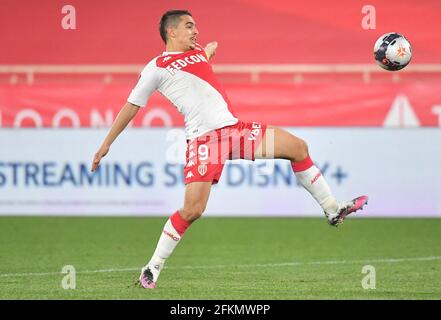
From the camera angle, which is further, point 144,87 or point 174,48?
point 174,48

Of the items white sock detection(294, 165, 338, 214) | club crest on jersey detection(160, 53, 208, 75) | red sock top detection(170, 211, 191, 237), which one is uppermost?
club crest on jersey detection(160, 53, 208, 75)

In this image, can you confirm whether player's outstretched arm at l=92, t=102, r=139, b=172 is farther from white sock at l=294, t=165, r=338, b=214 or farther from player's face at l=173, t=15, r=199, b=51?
white sock at l=294, t=165, r=338, b=214

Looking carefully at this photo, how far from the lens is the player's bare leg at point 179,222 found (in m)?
9.13

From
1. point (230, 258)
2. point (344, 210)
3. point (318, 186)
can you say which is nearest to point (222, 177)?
point (230, 258)

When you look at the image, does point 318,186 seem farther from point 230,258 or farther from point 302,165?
point 230,258

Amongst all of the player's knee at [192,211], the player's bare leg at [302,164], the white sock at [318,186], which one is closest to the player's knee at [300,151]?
the player's bare leg at [302,164]

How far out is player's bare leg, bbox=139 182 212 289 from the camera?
9133 millimetres

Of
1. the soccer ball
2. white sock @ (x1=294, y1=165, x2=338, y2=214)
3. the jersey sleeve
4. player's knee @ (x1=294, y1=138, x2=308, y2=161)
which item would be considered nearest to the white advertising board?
the soccer ball

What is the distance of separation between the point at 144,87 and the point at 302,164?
4.49 feet

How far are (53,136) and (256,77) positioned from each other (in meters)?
3.91

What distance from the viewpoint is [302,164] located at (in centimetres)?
954

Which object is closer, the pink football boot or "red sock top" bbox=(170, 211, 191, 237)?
"red sock top" bbox=(170, 211, 191, 237)

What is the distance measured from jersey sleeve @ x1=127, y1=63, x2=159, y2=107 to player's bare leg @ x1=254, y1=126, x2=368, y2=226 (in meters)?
0.94

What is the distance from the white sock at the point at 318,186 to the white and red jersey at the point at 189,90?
28.0 inches
